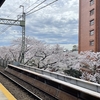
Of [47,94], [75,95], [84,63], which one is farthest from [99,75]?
[75,95]

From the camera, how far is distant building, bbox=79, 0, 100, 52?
4146 centimetres

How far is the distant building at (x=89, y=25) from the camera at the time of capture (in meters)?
41.5

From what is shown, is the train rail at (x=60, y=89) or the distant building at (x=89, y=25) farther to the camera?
the distant building at (x=89, y=25)

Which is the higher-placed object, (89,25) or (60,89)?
(89,25)

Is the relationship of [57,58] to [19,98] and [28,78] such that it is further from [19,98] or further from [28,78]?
[19,98]

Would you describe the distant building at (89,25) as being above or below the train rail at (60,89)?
above

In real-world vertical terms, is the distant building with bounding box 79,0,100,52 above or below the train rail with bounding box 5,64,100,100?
above

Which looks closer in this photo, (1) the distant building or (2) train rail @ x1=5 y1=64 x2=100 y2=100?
(2) train rail @ x1=5 y1=64 x2=100 y2=100

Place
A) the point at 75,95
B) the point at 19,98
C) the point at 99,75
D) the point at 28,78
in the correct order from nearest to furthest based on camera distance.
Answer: the point at 75,95 → the point at 19,98 → the point at 28,78 → the point at 99,75

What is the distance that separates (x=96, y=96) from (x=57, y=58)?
30.1 m

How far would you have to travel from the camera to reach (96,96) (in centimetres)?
541

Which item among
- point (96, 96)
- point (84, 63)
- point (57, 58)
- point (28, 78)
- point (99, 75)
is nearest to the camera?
point (96, 96)

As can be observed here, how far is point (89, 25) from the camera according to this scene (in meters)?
44.1

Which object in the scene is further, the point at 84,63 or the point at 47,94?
the point at 84,63
